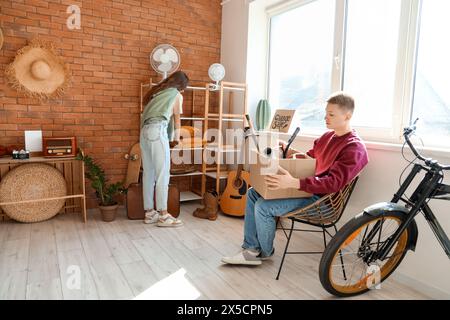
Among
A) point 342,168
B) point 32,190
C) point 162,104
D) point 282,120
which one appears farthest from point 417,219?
point 32,190

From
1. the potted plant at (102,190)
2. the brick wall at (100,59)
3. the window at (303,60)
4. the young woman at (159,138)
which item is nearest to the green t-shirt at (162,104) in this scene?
the young woman at (159,138)

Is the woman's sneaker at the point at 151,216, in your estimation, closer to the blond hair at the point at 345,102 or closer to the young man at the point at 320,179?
the young man at the point at 320,179

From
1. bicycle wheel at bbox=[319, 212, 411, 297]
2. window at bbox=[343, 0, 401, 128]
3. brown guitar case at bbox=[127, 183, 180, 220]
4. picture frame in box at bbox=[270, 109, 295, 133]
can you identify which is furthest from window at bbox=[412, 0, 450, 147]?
brown guitar case at bbox=[127, 183, 180, 220]

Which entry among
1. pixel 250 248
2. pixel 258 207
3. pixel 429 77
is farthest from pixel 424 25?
pixel 250 248

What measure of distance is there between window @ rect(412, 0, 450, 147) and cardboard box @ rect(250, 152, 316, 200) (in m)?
0.83

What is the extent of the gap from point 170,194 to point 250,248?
4.16ft

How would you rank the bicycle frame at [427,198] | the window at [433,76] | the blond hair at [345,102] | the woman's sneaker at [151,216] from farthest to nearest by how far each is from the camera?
1. the woman's sneaker at [151,216]
2. the window at [433,76]
3. the blond hair at [345,102]
4. the bicycle frame at [427,198]

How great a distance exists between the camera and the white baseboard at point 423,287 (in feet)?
6.51

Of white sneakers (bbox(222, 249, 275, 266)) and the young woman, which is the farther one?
the young woman

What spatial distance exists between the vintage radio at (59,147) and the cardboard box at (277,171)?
1.92 m

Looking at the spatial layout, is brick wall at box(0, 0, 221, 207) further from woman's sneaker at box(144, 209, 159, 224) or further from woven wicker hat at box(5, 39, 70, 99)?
woman's sneaker at box(144, 209, 159, 224)

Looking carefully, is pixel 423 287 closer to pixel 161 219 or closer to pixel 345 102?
pixel 345 102

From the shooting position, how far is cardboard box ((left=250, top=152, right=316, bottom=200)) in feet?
6.73

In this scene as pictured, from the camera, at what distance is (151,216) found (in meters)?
3.21
